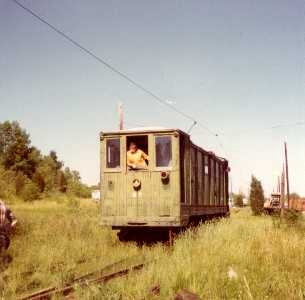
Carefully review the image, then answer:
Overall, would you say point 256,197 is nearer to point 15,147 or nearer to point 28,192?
point 28,192

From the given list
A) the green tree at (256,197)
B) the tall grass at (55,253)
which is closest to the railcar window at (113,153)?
the tall grass at (55,253)

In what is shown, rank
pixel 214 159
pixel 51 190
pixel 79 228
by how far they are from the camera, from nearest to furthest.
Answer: pixel 79 228
pixel 214 159
pixel 51 190

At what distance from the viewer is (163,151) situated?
1183 cm

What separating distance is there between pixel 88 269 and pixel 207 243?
8.65ft

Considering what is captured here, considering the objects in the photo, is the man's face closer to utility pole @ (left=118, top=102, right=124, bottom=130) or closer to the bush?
utility pole @ (left=118, top=102, right=124, bottom=130)

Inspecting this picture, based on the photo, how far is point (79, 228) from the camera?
46.8ft

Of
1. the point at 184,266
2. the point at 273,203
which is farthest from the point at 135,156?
the point at 273,203

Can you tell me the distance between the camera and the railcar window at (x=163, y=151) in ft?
38.5

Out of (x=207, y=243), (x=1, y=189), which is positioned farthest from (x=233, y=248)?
(x=1, y=189)

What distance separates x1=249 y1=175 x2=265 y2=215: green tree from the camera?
45263 millimetres

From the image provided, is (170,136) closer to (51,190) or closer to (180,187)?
(180,187)

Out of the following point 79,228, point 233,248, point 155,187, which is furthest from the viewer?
point 79,228

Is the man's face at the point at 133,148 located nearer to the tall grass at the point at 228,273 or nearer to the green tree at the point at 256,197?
the tall grass at the point at 228,273

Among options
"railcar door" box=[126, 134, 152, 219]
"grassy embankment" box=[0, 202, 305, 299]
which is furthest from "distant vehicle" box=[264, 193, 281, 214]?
"railcar door" box=[126, 134, 152, 219]
